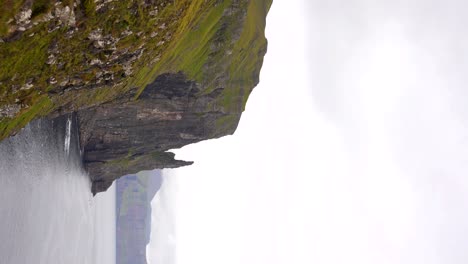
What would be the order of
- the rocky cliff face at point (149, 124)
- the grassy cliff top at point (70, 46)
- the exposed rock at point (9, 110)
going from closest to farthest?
the grassy cliff top at point (70, 46), the exposed rock at point (9, 110), the rocky cliff face at point (149, 124)

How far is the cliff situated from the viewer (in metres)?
21.0

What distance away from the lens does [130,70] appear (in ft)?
99.7

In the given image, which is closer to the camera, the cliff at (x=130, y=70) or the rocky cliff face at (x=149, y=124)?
the cliff at (x=130, y=70)

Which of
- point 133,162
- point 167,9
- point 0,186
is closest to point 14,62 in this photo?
point 167,9

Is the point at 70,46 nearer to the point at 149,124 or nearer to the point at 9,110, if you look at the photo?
the point at 9,110

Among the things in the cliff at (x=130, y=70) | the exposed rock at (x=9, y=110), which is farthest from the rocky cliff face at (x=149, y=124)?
the exposed rock at (x=9, y=110)

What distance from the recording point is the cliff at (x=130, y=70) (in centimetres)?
2098

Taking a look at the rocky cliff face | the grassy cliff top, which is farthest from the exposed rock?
the rocky cliff face

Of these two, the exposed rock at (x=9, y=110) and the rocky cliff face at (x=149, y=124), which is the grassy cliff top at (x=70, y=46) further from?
the rocky cliff face at (x=149, y=124)

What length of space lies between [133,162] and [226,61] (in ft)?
91.1

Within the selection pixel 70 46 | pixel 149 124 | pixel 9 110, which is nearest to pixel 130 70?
pixel 70 46

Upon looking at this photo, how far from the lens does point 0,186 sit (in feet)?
161

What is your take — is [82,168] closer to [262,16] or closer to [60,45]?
[262,16]

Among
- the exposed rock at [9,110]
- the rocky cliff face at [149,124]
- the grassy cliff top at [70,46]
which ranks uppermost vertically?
the rocky cliff face at [149,124]
